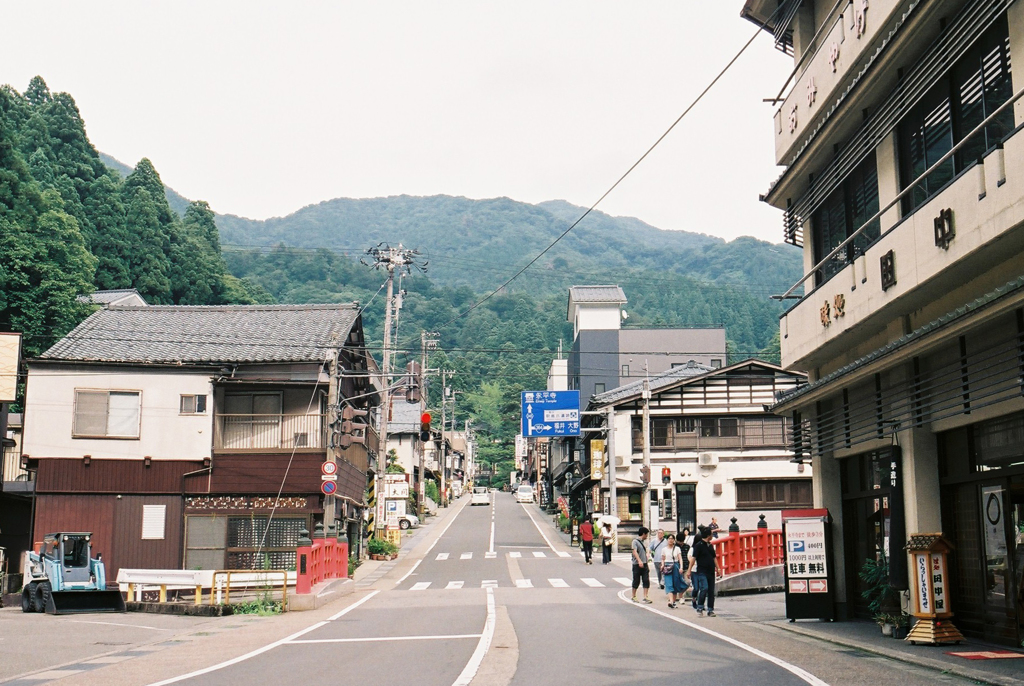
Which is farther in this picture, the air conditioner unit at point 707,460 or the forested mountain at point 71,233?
the forested mountain at point 71,233

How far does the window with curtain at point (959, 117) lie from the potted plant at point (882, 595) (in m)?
5.71

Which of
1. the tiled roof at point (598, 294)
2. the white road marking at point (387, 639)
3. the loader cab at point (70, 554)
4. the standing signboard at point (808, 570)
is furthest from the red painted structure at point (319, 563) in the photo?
the tiled roof at point (598, 294)

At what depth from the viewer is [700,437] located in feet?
162

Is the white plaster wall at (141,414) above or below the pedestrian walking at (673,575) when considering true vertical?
above

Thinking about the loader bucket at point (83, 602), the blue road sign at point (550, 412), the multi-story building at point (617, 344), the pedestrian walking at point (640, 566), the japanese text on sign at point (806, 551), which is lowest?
the loader bucket at point (83, 602)

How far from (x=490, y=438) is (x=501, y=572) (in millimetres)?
97393

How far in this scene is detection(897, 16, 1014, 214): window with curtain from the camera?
1266 cm

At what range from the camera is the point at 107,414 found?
1297 inches

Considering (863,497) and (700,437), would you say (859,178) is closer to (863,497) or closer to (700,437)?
(863,497)

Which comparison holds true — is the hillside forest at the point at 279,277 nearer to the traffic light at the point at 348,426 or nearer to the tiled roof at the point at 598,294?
the traffic light at the point at 348,426

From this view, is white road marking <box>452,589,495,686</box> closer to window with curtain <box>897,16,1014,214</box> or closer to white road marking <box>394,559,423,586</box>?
window with curtain <box>897,16,1014,214</box>

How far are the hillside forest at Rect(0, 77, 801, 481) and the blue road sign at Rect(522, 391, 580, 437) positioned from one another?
7.40 feet

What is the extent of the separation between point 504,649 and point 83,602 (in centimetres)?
1458

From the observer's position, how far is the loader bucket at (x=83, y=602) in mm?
23594
